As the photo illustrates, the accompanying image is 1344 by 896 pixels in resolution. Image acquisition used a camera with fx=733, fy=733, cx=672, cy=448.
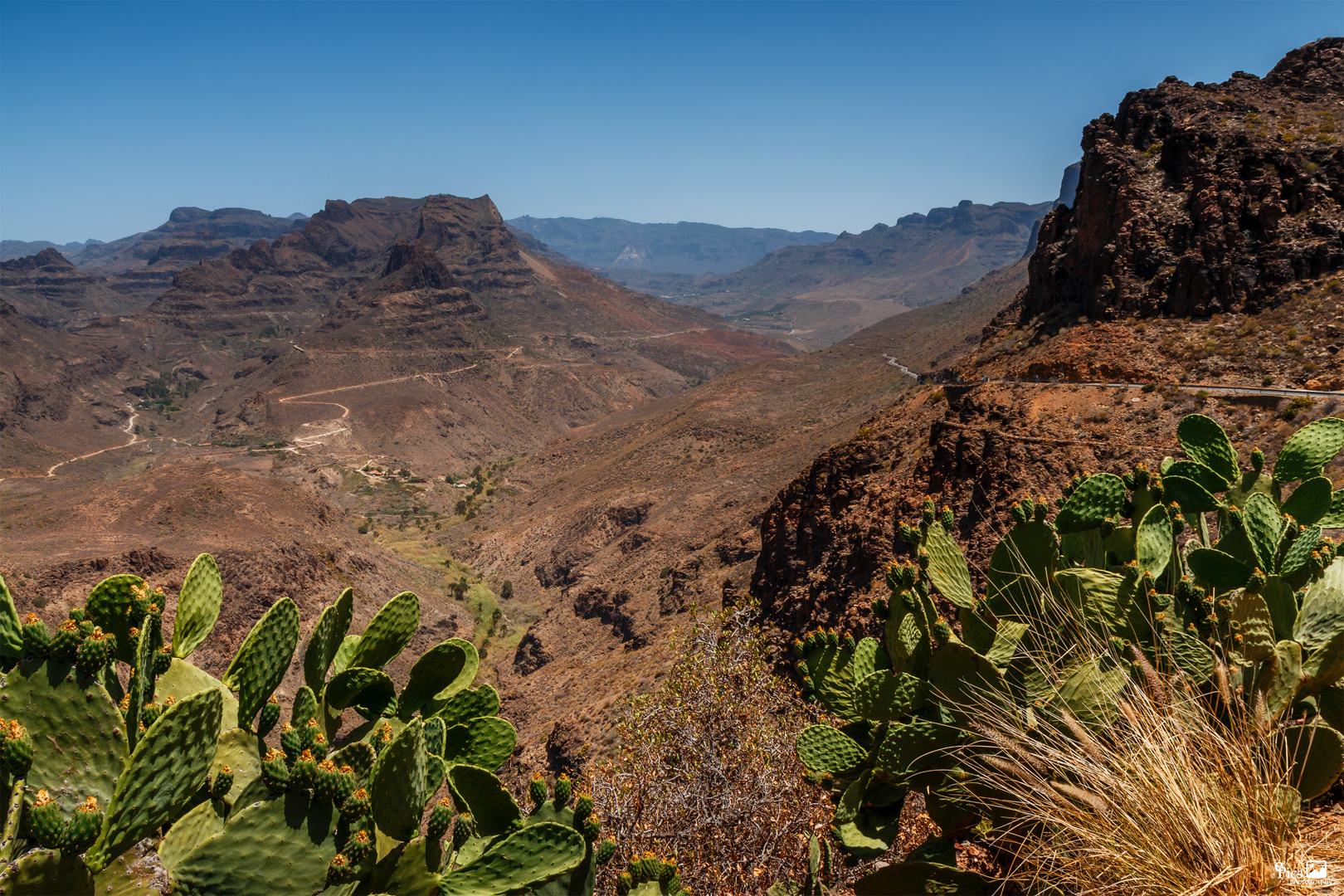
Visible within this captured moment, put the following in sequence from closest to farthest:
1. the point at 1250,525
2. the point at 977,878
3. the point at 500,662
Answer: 1. the point at 977,878
2. the point at 1250,525
3. the point at 500,662

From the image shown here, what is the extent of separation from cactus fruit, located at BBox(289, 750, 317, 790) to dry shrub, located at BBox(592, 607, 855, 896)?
3580 mm

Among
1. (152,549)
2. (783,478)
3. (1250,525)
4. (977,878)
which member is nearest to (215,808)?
(977,878)

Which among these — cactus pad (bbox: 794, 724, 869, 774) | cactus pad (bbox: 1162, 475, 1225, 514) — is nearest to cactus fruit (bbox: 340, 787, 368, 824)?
cactus pad (bbox: 794, 724, 869, 774)

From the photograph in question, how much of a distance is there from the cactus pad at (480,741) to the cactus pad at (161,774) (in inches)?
67.4

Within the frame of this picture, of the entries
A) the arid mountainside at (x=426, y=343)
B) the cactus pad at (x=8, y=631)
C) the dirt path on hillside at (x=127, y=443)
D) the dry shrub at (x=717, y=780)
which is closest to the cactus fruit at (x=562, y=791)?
the cactus pad at (x=8, y=631)

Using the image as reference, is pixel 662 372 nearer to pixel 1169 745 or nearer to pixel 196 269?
pixel 196 269

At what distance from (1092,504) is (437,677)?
14.3ft

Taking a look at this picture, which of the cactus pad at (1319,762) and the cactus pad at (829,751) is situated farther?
the cactus pad at (829,751)

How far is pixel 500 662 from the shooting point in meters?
28.0

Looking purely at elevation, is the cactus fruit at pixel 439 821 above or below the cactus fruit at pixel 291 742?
below

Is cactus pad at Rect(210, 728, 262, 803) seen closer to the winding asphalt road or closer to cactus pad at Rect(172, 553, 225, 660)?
cactus pad at Rect(172, 553, 225, 660)

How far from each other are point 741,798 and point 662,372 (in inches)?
3968

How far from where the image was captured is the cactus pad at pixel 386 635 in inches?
159

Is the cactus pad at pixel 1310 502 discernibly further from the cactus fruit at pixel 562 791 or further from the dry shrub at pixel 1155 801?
the cactus fruit at pixel 562 791
